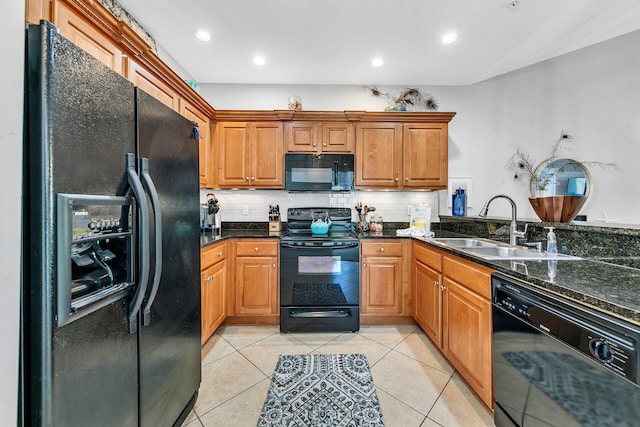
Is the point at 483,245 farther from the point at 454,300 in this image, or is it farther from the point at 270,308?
the point at 270,308

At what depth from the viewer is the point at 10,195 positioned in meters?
0.64

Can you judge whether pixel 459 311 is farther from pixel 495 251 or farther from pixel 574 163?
pixel 574 163

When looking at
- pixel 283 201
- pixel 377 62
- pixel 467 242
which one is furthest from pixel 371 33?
pixel 467 242

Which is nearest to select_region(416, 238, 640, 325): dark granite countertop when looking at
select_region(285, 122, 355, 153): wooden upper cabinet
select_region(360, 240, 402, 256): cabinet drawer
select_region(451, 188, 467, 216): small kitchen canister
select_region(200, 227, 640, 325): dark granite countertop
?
select_region(200, 227, 640, 325): dark granite countertop

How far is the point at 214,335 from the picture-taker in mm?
2396

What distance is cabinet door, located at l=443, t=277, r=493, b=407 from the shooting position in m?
1.46

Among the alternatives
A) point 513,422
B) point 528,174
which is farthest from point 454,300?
point 528,174

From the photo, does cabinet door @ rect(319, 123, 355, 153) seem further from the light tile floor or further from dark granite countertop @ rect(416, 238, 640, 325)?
the light tile floor

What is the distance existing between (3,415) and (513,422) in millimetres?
1945

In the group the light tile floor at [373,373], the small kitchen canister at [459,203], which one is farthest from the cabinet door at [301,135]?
the light tile floor at [373,373]

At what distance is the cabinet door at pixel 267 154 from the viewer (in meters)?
2.84

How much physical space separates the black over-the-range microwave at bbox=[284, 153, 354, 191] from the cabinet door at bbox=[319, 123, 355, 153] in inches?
3.4

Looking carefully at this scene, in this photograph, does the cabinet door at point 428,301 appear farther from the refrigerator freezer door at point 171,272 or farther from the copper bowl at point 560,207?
the refrigerator freezer door at point 171,272

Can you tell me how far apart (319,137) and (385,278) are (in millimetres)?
1685
